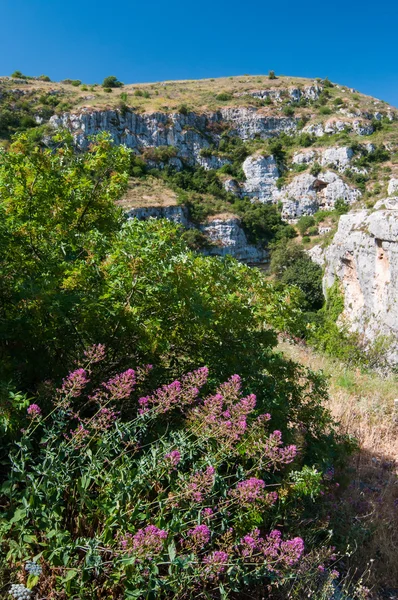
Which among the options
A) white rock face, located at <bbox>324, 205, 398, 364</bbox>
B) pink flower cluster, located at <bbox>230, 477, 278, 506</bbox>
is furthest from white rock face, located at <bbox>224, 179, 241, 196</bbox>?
pink flower cluster, located at <bbox>230, 477, 278, 506</bbox>

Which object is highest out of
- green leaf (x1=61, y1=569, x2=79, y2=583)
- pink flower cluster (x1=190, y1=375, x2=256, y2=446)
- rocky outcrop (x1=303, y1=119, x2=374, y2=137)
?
rocky outcrop (x1=303, y1=119, x2=374, y2=137)

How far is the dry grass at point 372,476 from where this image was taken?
2.59 metres

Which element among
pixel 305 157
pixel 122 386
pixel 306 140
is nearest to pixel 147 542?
pixel 122 386

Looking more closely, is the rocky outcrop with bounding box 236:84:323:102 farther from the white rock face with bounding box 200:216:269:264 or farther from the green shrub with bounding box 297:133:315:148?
the white rock face with bounding box 200:216:269:264

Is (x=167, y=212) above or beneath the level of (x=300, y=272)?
above

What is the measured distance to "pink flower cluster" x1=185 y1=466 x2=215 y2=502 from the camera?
1.59m

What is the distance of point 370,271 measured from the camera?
18.9 metres

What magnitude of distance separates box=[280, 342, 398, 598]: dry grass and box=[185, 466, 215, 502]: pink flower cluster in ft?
4.41

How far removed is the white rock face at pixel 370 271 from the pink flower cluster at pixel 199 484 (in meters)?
15.9

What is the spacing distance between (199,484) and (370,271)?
768 inches

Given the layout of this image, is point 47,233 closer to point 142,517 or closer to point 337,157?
point 142,517

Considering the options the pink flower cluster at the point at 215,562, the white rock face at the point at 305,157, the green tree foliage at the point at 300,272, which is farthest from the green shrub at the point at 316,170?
the pink flower cluster at the point at 215,562

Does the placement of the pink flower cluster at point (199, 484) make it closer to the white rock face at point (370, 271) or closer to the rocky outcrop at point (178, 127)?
the white rock face at point (370, 271)

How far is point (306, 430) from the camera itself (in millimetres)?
2848
